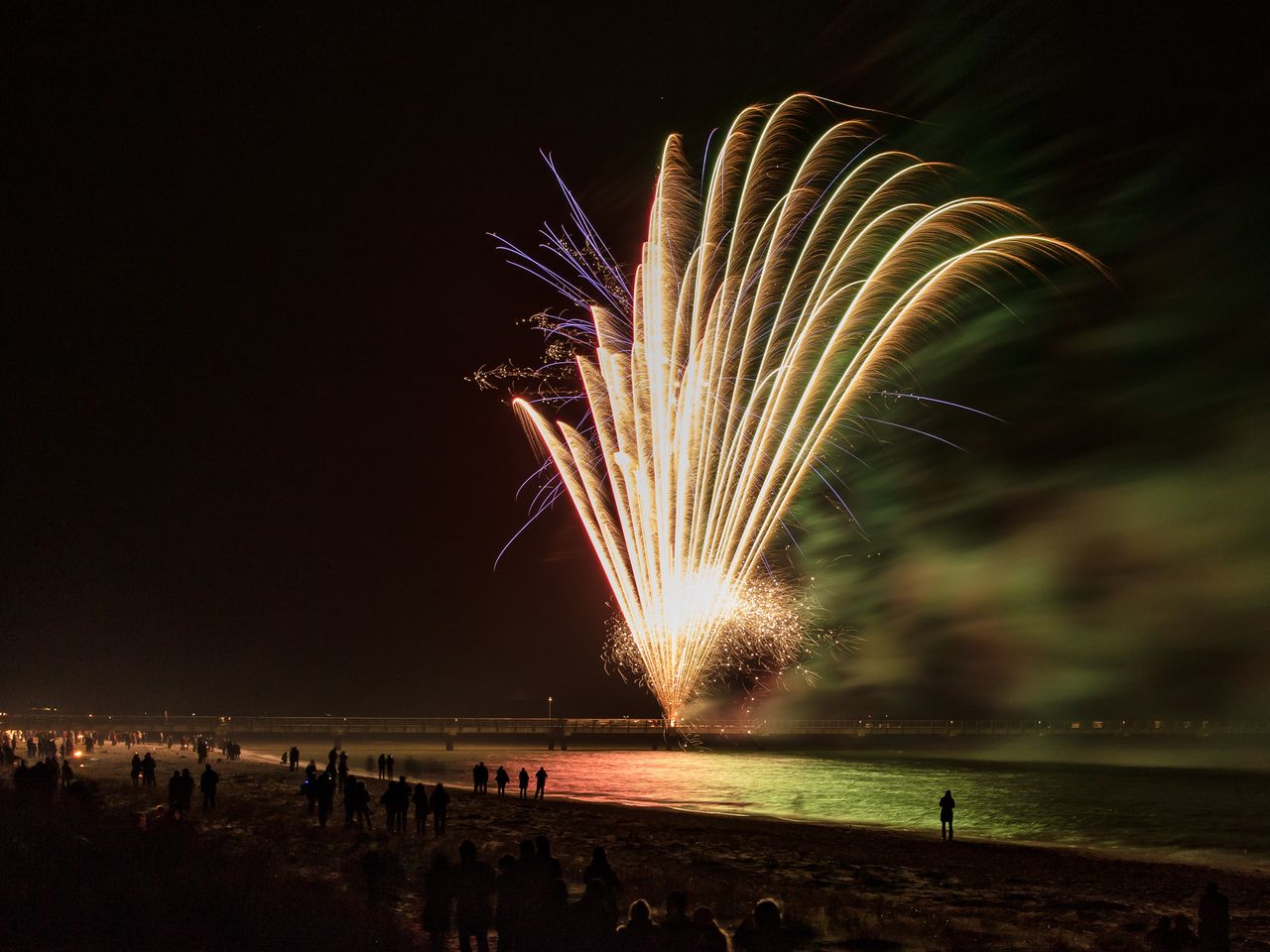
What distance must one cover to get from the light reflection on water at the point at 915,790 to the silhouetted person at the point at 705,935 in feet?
77.5

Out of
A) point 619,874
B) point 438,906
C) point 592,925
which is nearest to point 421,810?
point 619,874

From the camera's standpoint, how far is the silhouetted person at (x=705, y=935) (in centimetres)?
962

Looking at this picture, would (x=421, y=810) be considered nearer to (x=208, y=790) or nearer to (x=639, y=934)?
(x=208, y=790)

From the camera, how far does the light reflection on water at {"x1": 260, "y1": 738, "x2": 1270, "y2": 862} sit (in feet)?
114

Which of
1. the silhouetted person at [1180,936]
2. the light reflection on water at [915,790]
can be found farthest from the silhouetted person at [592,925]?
the light reflection on water at [915,790]

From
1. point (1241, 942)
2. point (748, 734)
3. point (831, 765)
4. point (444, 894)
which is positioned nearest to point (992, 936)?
point (1241, 942)

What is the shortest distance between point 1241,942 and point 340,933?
1250 cm

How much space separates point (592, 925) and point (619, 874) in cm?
916

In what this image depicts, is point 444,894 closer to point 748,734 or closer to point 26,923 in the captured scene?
point 26,923

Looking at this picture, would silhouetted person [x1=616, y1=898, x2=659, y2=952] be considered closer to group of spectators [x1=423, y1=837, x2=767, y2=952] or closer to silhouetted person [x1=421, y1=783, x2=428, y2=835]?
group of spectators [x1=423, y1=837, x2=767, y2=952]

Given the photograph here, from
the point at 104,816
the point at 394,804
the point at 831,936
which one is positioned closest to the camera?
the point at 831,936

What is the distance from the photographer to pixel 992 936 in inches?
626

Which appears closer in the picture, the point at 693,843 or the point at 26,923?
the point at 26,923

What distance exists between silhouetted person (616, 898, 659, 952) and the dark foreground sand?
10.5 feet
